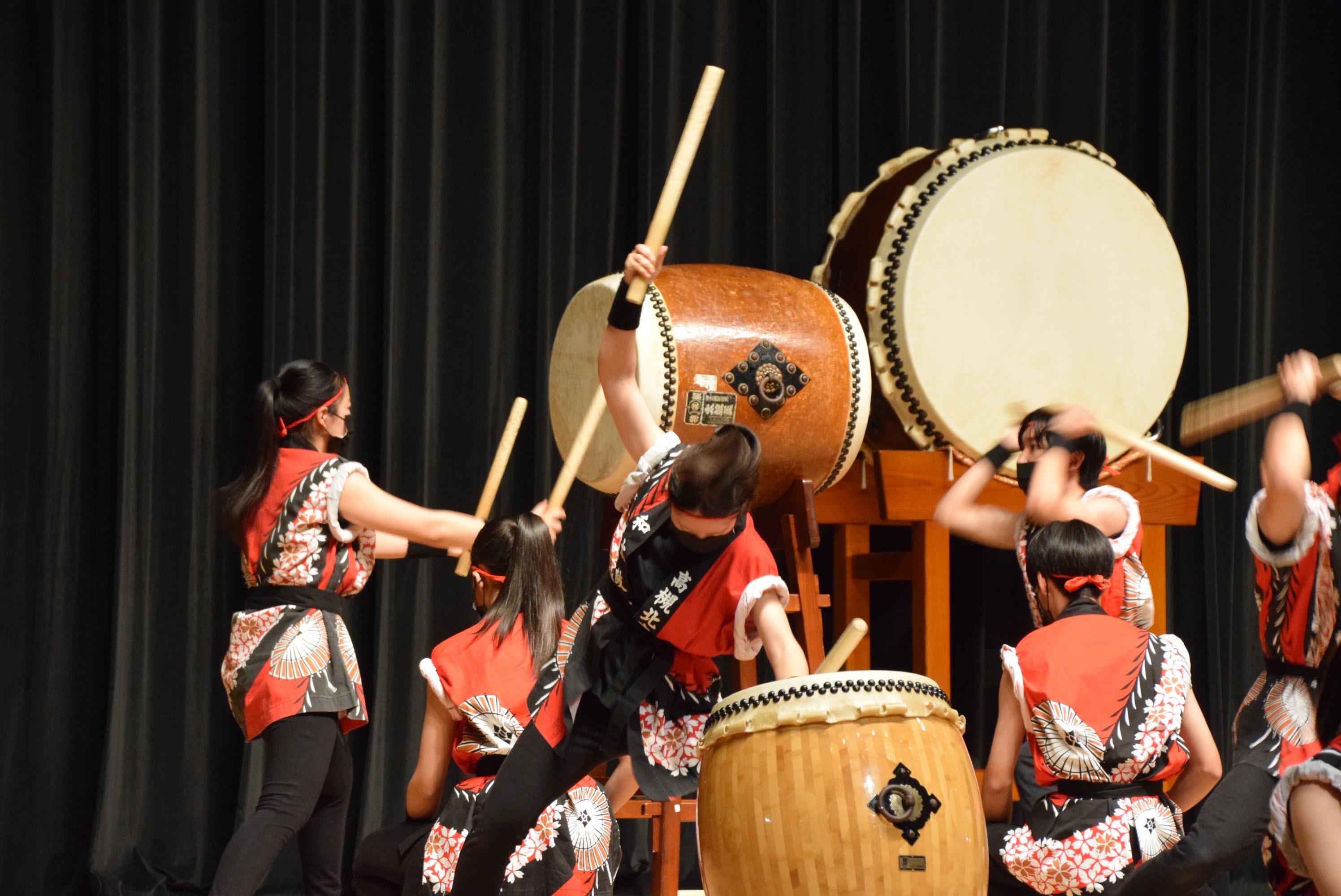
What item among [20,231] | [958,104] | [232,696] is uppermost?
[958,104]

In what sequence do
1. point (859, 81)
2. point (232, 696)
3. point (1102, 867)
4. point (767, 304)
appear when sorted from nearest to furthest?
point (1102, 867) → point (232, 696) → point (767, 304) → point (859, 81)

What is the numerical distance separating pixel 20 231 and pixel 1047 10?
9.27 feet

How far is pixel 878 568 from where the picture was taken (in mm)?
3303

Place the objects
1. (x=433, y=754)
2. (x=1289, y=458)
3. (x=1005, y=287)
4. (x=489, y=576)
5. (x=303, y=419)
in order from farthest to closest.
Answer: (x=1005, y=287) < (x=303, y=419) < (x=489, y=576) < (x=433, y=754) < (x=1289, y=458)

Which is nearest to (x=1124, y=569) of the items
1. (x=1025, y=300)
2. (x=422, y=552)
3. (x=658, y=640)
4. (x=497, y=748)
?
(x=1025, y=300)

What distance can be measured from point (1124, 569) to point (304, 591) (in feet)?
5.15

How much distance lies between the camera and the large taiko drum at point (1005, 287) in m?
3.20

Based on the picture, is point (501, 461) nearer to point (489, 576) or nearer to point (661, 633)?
point (489, 576)

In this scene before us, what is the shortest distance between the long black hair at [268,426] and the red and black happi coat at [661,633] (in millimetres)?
898

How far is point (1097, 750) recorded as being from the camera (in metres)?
2.08

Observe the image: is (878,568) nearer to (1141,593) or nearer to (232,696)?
(1141,593)

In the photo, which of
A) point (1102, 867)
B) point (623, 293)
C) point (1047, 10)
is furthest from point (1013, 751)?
point (1047, 10)

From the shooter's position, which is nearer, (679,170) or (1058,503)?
(679,170)

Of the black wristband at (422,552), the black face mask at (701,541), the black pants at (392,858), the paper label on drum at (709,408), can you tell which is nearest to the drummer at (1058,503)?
the paper label on drum at (709,408)
